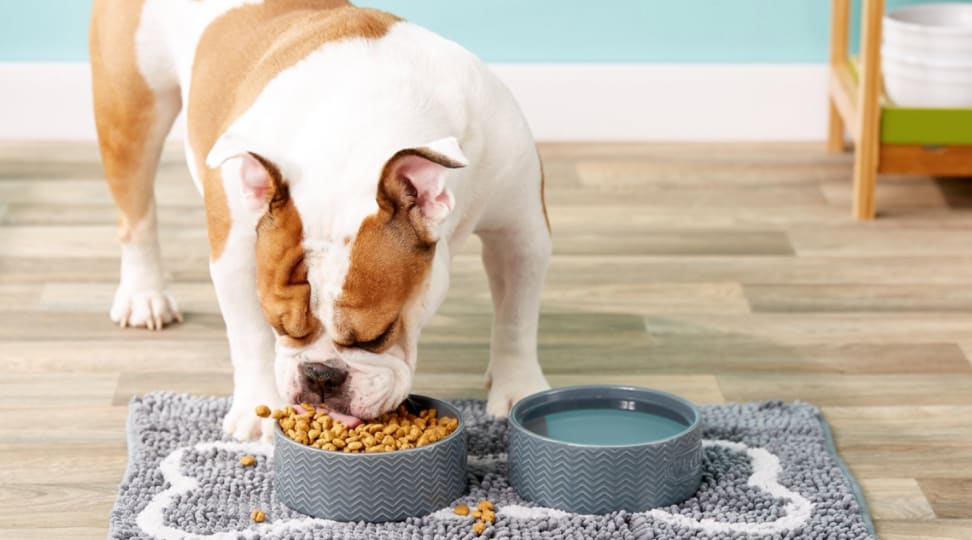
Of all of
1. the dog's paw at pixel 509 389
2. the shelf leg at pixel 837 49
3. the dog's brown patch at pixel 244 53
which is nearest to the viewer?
the dog's brown patch at pixel 244 53

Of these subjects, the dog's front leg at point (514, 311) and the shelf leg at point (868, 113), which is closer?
the dog's front leg at point (514, 311)

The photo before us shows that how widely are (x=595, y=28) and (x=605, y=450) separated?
194cm

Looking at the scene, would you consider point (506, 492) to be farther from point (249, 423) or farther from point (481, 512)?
point (249, 423)

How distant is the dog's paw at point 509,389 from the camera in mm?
2148

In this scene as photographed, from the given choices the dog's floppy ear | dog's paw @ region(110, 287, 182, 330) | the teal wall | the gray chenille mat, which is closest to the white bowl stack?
the teal wall

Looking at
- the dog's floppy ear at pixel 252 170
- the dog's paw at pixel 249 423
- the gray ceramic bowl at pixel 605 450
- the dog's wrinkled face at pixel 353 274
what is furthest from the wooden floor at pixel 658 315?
the dog's floppy ear at pixel 252 170

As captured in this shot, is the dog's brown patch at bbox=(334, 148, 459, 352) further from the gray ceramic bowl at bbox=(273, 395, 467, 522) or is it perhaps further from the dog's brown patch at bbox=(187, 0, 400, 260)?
the dog's brown patch at bbox=(187, 0, 400, 260)

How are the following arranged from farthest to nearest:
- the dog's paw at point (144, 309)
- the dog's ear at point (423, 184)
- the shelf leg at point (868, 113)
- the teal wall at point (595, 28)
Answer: the teal wall at point (595, 28) → the shelf leg at point (868, 113) → the dog's paw at point (144, 309) → the dog's ear at point (423, 184)

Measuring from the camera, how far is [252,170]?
1.65m

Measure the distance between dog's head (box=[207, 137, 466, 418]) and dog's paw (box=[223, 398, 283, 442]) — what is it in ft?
0.95

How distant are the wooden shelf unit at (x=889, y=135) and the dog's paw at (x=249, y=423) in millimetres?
1461

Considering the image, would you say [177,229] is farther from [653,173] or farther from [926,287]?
[926,287]

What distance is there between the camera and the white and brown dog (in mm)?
1658

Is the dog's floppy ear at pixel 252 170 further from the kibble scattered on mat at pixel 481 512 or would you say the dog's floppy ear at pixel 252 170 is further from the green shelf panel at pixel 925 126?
the green shelf panel at pixel 925 126
